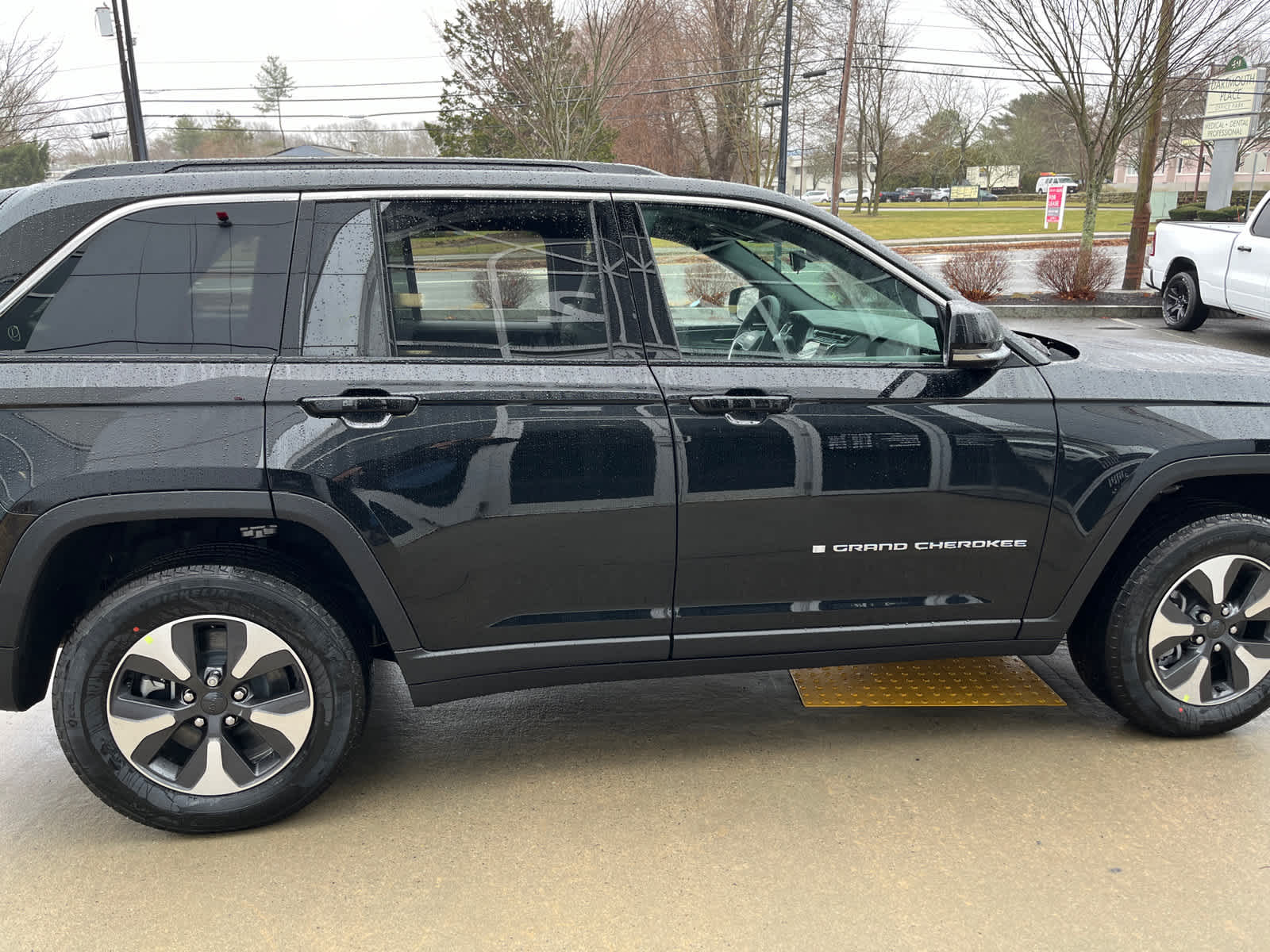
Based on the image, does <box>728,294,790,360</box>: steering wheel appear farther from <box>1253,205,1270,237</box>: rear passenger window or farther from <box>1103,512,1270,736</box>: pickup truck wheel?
<box>1253,205,1270,237</box>: rear passenger window

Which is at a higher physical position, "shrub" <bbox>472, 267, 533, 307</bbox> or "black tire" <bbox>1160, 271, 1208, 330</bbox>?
"shrub" <bbox>472, 267, 533, 307</bbox>

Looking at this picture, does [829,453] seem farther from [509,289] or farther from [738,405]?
[509,289]

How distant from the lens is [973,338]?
2.82 m

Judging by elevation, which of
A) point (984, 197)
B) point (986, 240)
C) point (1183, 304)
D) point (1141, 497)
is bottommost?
point (1183, 304)

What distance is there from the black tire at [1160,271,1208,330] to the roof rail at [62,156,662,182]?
456 inches

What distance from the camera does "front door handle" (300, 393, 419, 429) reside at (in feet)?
8.52

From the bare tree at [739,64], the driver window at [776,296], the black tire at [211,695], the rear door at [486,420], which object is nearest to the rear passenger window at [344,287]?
the rear door at [486,420]

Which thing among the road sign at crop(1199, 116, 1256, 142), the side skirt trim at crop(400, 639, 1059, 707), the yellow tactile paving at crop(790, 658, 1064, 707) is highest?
the road sign at crop(1199, 116, 1256, 142)

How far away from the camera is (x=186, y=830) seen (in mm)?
2791

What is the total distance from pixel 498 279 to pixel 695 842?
5.44ft

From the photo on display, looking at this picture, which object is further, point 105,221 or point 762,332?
point 762,332

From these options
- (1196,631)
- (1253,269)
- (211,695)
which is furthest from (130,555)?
(1253,269)

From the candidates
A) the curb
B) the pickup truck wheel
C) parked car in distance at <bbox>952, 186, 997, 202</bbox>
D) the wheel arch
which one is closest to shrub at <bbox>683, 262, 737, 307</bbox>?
the wheel arch

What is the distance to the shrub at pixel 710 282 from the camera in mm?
3061
